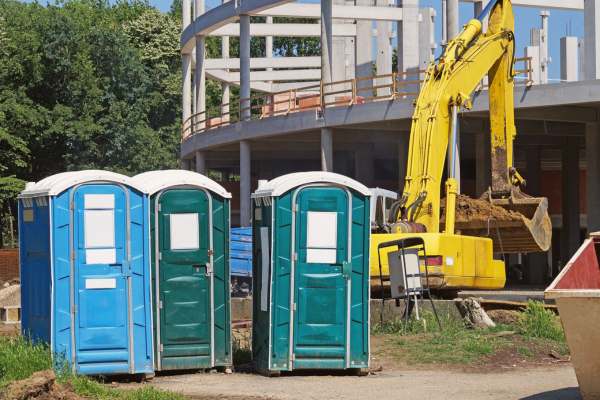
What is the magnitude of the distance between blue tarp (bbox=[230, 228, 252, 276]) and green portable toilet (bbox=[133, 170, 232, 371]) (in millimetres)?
16166

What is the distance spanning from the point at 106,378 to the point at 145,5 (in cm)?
7770

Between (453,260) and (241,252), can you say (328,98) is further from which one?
(453,260)

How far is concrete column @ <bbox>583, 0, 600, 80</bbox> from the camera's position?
1387 inches

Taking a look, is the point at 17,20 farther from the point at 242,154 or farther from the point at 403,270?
the point at 403,270

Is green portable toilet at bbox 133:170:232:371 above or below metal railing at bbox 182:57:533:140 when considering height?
below

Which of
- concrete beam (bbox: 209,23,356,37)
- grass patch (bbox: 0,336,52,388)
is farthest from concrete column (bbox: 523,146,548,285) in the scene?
grass patch (bbox: 0,336,52,388)

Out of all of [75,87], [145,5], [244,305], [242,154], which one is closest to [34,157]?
[75,87]

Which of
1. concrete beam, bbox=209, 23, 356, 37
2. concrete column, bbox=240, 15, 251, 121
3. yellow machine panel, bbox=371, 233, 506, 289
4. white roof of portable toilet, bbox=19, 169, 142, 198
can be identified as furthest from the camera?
concrete beam, bbox=209, 23, 356, 37

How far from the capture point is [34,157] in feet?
198

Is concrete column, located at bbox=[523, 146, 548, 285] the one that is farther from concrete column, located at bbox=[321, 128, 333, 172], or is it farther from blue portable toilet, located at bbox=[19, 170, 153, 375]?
blue portable toilet, located at bbox=[19, 170, 153, 375]

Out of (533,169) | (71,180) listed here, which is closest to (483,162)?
(533,169)

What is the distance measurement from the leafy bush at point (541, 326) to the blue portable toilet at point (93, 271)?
591cm

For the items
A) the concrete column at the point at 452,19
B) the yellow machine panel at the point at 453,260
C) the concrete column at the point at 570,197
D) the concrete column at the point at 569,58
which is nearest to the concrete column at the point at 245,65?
the concrete column at the point at 452,19

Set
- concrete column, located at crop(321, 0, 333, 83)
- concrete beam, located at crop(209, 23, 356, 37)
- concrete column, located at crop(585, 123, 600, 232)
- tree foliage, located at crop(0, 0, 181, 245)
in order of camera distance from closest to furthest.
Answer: concrete column, located at crop(585, 123, 600, 232), concrete column, located at crop(321, 0, 333, 83), concrete beam, located at crop(209, 23, 356, 37), tree foliage, located at crop(0, 0, 181, 245)
